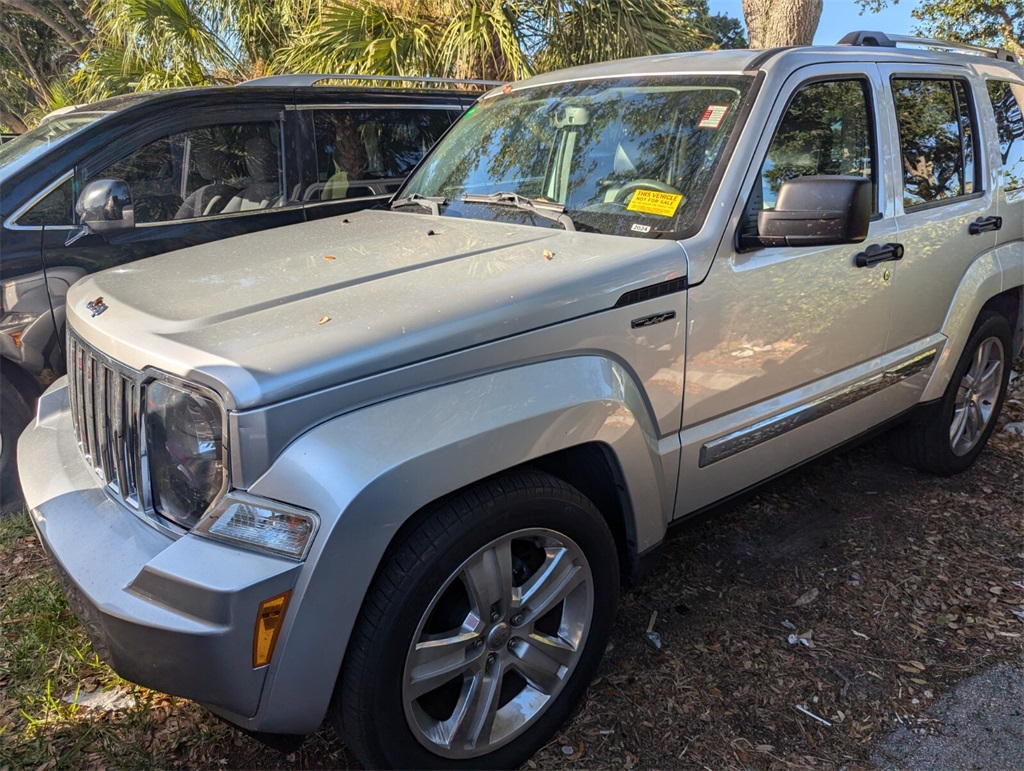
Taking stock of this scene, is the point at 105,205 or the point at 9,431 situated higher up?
the point at 105,205

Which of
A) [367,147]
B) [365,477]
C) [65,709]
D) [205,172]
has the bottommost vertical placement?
[65,709]

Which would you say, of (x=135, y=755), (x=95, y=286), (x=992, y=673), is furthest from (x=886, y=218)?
(x=135, y=755)

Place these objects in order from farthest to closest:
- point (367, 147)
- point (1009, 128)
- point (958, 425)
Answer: point (367, 147) < point (958, 425) < point (1009, 128)

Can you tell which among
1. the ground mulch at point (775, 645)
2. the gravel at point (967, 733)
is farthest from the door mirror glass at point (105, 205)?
the gravel at point (967, 733)

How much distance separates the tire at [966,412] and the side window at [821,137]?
4.16 ft

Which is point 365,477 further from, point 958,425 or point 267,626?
point 958,425

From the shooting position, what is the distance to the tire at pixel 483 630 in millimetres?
1863

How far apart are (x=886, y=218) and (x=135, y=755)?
3.12 meters

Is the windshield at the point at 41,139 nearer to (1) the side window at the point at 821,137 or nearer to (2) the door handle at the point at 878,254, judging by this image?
(1) the side window at the point at 821,137

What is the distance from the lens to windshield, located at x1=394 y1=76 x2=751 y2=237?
262 centimetres

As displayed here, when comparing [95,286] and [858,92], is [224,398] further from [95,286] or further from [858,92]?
[858,92]

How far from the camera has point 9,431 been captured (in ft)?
11.9

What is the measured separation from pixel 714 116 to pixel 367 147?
274 cm

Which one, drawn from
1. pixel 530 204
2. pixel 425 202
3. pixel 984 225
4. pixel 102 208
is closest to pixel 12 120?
pixel 102 208
